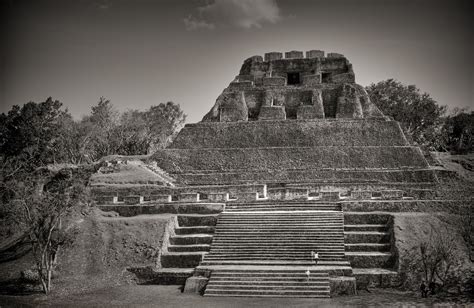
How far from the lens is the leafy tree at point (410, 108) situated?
39.0m

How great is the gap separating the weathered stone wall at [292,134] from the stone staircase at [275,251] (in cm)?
885

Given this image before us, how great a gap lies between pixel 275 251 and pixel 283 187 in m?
6.73

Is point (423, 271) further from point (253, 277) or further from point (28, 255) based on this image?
point (28, 255)

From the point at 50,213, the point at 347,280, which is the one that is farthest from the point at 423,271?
the point at 50,213

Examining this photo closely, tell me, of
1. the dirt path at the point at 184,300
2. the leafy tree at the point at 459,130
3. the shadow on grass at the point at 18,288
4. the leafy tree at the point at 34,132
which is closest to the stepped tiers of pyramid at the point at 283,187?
→ the dirt path at the point at 184,300

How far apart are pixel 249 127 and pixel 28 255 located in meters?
16.0

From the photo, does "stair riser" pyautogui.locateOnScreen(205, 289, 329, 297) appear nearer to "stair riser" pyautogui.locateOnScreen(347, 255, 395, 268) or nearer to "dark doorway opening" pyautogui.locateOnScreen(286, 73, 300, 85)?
"stair riser" pyautogui.locateOnScreen(347, 255, 395, 268)

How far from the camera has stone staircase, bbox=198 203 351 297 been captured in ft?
43.7

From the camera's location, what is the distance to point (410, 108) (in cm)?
3891

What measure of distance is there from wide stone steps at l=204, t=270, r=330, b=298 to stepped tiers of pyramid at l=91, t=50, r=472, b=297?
1.4 inches

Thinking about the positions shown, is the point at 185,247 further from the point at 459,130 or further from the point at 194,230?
the point at 459,130

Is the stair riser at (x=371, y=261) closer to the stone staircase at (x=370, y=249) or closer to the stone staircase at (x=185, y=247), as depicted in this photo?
the stone staircase at (x=370, y=249)

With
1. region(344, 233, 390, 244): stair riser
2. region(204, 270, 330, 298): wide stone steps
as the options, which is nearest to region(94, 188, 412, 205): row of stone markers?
region(344, 233, 390, 244): stair riser

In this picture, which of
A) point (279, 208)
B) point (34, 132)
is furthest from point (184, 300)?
point (34, 132)
